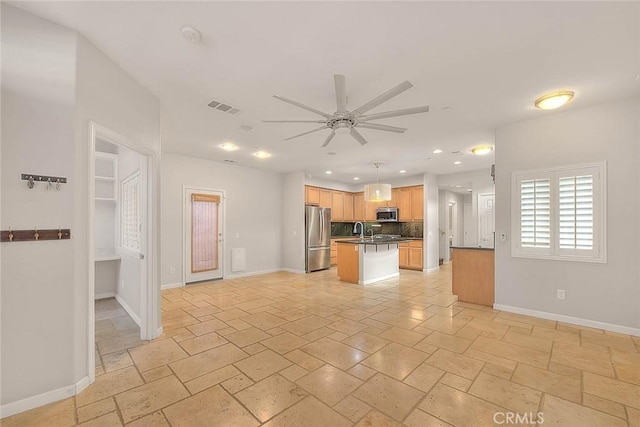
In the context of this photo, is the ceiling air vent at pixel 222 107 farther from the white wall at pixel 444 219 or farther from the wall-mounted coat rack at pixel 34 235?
the white wall at pixel 444 219

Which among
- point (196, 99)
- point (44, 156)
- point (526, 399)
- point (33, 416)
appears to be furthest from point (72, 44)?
point (526, 399)

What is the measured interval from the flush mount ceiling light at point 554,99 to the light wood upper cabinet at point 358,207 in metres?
6.32

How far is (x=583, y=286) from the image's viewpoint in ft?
11.3

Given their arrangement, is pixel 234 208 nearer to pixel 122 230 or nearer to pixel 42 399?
pixel 122 230

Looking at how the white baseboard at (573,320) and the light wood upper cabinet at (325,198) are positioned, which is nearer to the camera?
the white baseboard at (573,320)

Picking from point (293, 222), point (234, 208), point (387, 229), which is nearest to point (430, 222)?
point (387, 229)

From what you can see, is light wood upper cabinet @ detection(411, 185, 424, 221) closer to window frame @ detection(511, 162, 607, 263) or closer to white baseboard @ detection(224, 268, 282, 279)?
window frame @ detection(511, 162, 607, 263)

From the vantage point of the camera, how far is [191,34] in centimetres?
206

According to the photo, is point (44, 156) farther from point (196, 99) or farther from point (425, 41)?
point (425, 41)

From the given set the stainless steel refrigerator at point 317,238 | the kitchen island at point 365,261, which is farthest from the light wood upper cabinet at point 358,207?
the kitchen island at point 365,261

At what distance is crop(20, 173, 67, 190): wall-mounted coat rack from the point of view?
1.93 m

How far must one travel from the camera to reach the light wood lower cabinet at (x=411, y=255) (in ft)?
25.0

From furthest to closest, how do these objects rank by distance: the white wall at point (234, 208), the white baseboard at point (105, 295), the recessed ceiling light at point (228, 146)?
1. the white wall at point (234, 208)
2. the recessed ceiling light at point (228, 146)
3. the white baseboard at point (105, 295)

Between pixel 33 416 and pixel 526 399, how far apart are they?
11.4 ft
